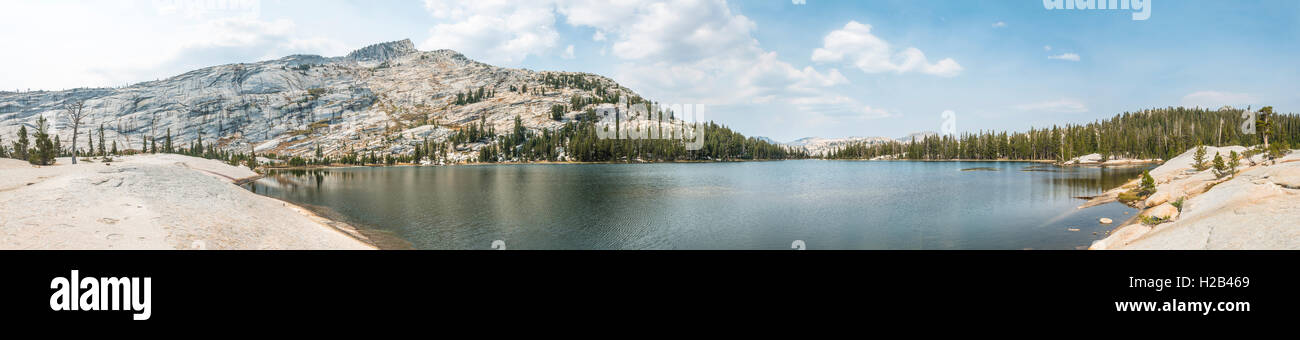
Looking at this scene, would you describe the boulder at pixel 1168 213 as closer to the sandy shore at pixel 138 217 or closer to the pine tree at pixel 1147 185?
the pine tree at pixel 1147 185

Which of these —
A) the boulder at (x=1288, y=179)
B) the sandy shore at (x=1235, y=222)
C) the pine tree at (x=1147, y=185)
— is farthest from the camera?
the pine tree at (x=1147, y=185)

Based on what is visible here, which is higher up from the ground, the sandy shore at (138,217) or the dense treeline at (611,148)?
the dense treeline at (611,148)

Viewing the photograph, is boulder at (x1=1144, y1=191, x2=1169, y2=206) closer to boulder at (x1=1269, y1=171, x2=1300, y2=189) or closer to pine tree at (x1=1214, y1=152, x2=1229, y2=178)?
boulder at (x1=1269, y1=171, x2=1300, y2=189)

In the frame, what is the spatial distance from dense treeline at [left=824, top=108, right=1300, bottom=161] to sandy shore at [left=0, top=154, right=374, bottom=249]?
11267 centimetres

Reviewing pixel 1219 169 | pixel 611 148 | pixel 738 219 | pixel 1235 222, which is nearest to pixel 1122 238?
pixel 1235 222

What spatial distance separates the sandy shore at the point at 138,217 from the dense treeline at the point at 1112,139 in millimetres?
112673

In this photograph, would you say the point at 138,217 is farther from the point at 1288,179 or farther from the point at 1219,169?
the point at 1219,169

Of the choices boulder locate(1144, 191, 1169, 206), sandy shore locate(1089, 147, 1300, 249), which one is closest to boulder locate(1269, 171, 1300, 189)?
sandy shore locate(1089, 147, 1300, 249)

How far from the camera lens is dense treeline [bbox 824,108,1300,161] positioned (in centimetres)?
9812

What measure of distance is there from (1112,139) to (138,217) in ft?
483

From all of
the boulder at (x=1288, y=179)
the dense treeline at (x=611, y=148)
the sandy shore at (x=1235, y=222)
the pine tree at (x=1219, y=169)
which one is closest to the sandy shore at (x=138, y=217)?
the sandy shore at (x=1235, y=222)

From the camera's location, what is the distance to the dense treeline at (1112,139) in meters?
98.1
